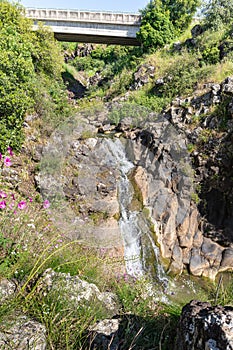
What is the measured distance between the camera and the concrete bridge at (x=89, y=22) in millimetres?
15492

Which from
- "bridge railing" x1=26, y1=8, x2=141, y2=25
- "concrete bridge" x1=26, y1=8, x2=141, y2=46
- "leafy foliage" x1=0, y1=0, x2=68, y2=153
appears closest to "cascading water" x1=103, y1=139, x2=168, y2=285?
"leafy foliage" x1=0, y1=0, x2=68, y2=153

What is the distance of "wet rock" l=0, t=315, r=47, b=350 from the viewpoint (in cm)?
→ 149

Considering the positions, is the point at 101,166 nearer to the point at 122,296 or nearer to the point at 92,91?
the point at 122,296

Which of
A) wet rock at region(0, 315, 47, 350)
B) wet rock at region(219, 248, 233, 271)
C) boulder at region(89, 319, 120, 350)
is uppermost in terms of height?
wet rock at region(0, 315, 47, 350)

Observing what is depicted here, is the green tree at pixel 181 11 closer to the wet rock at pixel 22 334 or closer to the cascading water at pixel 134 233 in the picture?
the cascading water at pixel 134 233

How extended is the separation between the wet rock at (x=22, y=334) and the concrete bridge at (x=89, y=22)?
16.7m

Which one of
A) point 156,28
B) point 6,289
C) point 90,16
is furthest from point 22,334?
point 90,16

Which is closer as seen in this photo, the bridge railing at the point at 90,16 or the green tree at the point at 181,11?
the green tree at the point at 181,11

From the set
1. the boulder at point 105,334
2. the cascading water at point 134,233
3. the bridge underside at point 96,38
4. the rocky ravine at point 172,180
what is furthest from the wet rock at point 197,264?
the bridge underside at point 96,38

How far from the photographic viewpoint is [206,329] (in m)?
1.24

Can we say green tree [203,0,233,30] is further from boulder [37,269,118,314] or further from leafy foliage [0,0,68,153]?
boulder [37,269,118,314]

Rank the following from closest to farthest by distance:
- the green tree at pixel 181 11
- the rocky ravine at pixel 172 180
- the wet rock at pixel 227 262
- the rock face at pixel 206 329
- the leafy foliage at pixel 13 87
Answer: the rock face at pixel 206 329 → the leafy foliage at pixel 13 87 → the rocky ravine at pixel 172 180 → the wet rock at pixel 227 262 → the green tree at pixel 181 11

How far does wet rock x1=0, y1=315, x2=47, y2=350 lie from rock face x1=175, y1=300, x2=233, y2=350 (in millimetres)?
772

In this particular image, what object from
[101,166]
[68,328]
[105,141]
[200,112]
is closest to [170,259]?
[101,166]
